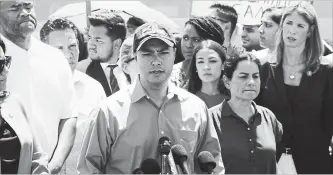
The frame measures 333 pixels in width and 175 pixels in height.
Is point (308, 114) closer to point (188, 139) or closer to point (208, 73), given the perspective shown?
point (208, 73)

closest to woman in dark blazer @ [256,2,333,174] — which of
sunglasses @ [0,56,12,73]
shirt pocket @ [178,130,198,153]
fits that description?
shirt pocket @ [178,130,198,153]

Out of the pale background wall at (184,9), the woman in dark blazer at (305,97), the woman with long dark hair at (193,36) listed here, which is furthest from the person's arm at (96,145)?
the woman in dark blazer at (305,97)

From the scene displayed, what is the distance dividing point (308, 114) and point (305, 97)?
0.27 ft

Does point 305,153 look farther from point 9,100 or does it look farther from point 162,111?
point 9,100

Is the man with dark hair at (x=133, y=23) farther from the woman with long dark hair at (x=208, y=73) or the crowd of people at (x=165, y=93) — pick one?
the woman with long dark hair at (x=208, y=73)

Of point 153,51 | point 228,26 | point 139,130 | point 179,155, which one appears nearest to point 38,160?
point 139,130

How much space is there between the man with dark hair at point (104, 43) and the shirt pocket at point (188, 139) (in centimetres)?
60

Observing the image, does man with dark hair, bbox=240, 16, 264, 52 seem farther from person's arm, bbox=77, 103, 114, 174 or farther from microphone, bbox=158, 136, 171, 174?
microphone, bbox=158, 136, 171, 174

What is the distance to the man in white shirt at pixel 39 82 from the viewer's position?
9.75 feet

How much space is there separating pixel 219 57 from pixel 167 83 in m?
0.41

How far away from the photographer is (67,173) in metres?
2.94

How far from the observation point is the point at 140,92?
279cm

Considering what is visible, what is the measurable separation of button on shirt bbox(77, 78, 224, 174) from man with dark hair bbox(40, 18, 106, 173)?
301 mm

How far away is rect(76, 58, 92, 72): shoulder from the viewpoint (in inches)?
126
